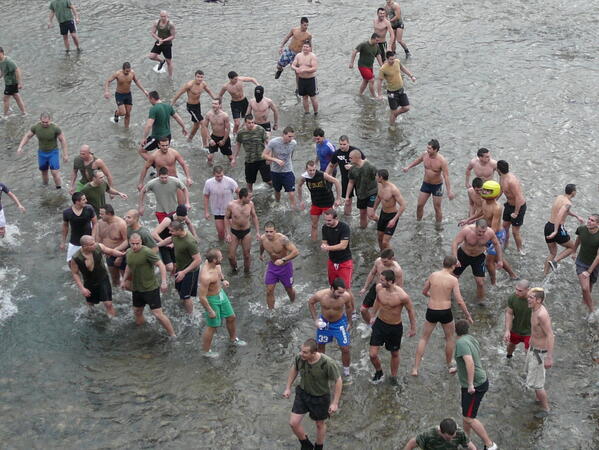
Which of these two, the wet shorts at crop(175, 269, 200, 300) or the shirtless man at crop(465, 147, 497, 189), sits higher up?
the shirtless man at crop(465, 147, 497, 189)

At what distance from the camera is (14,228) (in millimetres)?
14531

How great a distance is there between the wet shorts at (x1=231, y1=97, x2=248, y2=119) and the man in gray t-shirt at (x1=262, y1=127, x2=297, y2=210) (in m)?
3.28

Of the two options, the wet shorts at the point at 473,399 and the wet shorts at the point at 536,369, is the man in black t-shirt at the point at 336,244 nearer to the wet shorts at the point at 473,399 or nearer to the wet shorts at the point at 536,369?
the wet shorts at the point at 473,399

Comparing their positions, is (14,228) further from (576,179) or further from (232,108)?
(576,179)

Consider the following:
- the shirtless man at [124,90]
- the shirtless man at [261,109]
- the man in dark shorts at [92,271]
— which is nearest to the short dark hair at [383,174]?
the shirtless man at [261,109]

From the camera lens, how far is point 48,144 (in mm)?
15297

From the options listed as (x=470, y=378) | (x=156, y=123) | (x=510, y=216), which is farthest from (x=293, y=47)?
(x=470, y=378)

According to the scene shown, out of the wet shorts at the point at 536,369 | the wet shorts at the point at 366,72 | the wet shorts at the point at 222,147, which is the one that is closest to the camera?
the wet shorts at the point at 536,369

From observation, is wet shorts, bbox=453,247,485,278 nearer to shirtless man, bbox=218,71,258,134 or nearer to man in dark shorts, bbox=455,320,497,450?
man in dark shorts, bbox=455,320,497,450

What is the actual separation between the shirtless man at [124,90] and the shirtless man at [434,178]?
276 inches

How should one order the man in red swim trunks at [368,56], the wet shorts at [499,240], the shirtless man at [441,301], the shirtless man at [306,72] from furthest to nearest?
1. the man in red swim trunks at [368,56]
2. the shirtless man at [306,72]
3. the wet shorts at [499,240]
4. the shirtless man at [441,301]

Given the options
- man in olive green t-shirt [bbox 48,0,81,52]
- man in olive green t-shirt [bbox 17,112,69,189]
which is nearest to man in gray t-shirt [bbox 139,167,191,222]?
man in olive green t-shirt [bbox 17,112,69,189]

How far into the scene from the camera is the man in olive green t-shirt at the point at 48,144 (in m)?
15.2

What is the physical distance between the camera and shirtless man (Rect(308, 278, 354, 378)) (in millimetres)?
10391
